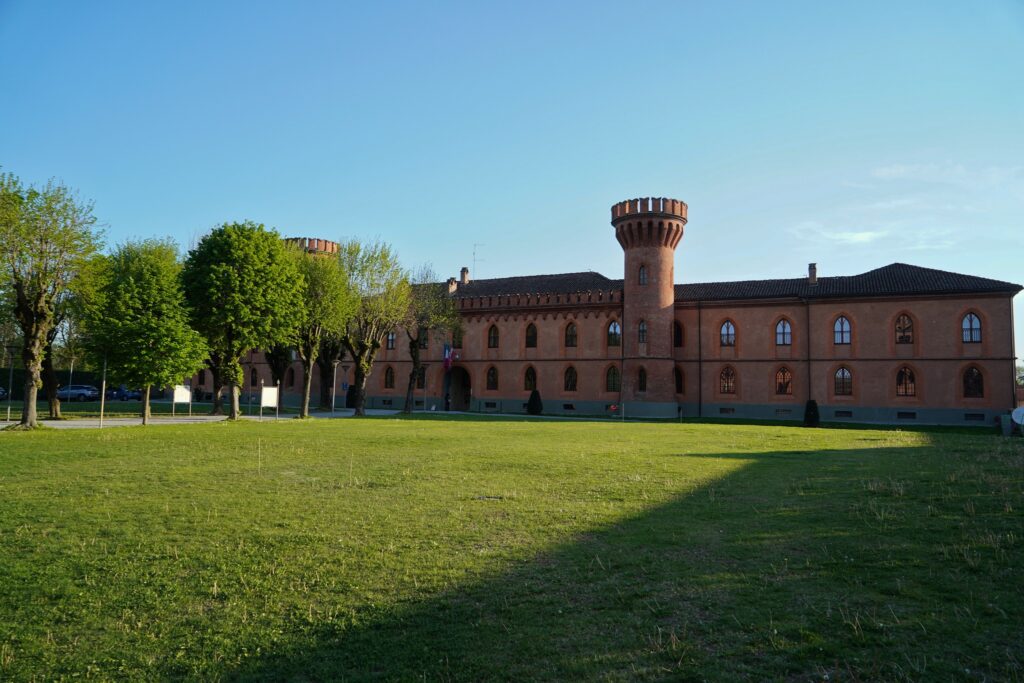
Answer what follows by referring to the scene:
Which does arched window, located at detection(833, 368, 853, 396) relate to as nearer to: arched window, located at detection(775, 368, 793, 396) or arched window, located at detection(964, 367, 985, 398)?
arched window, located at detection(775, 368, 793, 396)

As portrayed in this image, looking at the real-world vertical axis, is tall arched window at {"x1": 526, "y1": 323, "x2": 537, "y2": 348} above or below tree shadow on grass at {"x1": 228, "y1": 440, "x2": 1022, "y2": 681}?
above

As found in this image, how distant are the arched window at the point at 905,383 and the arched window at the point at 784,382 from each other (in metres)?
6.59

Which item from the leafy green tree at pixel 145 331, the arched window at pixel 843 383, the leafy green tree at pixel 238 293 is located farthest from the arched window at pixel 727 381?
the leafy green tree at pixel 145 331

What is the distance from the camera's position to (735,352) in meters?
48.0

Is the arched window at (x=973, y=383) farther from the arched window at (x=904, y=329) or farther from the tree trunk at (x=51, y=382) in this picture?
the tree trunk at (x=51, y=382)

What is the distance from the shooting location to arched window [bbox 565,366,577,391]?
170 feet

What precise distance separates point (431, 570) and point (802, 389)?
44.4 meters

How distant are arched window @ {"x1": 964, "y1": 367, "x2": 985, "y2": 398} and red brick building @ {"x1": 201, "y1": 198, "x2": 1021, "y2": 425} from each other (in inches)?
3.7

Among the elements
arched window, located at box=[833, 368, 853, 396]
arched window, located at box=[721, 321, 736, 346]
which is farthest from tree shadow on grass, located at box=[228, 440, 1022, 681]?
arched window, located at box=[721, 321, 736, 346]

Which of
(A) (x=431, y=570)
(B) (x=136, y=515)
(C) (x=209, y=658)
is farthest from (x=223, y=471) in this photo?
(C) (x=209, y=658)

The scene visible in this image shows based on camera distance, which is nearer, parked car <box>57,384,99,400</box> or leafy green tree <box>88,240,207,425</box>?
leafy green tree <box>88,240,207,425</box>

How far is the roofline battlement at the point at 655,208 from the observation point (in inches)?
Answer: 1858

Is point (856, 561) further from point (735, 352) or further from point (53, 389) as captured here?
point (735, 352)

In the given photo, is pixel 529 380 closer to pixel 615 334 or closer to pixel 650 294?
pixel 615 334
